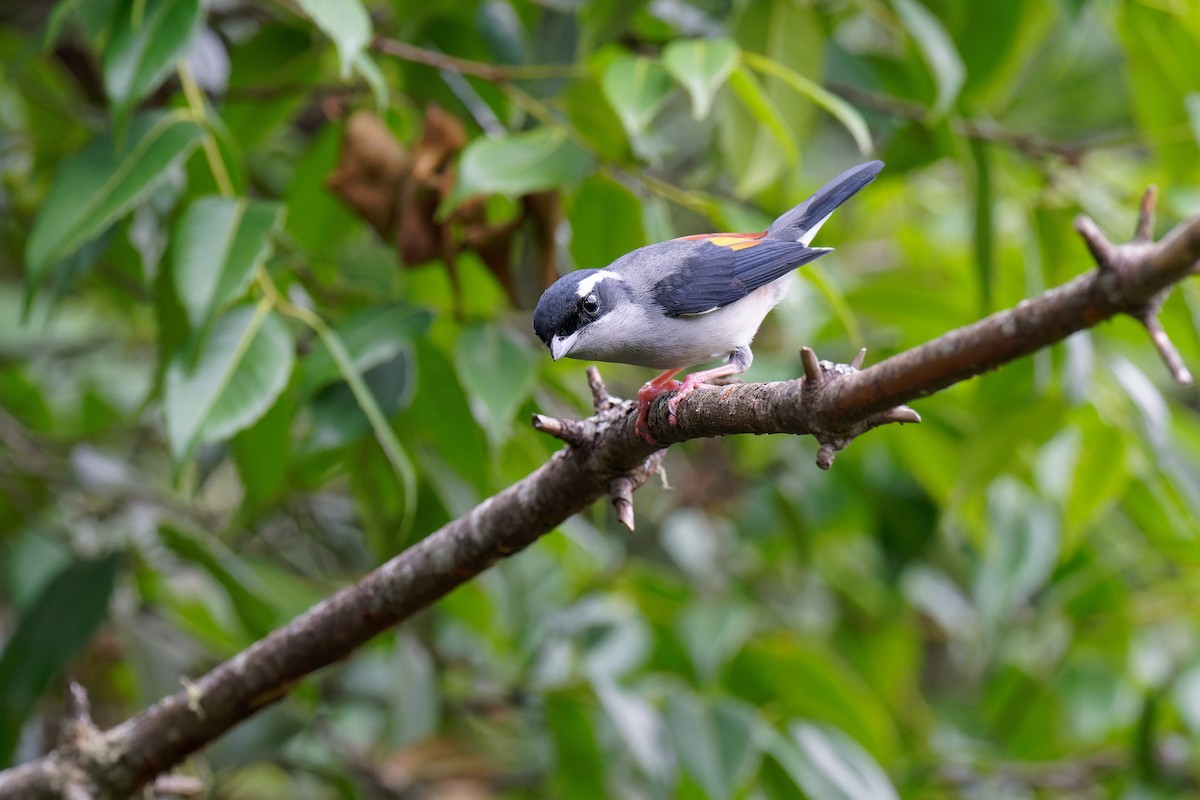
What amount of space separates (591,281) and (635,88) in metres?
0.65

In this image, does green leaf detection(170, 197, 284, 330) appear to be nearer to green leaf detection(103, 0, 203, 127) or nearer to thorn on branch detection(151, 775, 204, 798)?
green leaf detection(103, 0, 203, 127)

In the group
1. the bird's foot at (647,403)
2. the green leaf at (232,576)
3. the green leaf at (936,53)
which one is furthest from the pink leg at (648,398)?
the green leaf at (232,576)

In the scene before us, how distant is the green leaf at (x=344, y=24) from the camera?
2.23 metres

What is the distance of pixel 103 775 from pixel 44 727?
2125 mm

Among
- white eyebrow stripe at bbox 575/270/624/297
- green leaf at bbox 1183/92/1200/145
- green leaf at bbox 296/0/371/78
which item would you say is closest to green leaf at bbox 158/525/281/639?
green leaf at bbox 296/0/371/78

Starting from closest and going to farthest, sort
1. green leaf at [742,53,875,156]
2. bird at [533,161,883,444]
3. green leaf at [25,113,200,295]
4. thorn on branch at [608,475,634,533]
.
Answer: thorn on branch at [608,475,634,533] → bird at [533,161,883,444] → green leaf at [25,113,200,295] → green leaf at [742,53,875,156]

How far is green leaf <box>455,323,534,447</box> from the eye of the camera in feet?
7.98

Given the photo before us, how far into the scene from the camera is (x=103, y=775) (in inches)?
94.7

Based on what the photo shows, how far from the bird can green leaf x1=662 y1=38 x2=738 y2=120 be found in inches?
11.4

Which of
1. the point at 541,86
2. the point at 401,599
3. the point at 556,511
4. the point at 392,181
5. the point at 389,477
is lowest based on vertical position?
the point at 389,477

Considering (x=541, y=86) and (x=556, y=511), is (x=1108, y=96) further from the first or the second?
(x=556, y=511)

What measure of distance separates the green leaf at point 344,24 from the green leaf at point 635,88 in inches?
20.4

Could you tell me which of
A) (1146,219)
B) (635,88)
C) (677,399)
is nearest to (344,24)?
(635,88)

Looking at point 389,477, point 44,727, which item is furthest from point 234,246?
point 44,727
